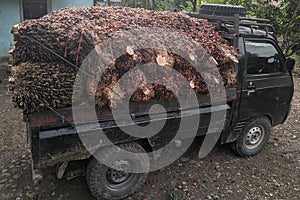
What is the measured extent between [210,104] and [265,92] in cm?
108

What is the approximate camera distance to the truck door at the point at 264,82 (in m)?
3.71

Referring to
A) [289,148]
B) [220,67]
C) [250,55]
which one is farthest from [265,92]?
[289,148]

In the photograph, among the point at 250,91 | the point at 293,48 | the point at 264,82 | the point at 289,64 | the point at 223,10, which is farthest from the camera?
the point at 293,48

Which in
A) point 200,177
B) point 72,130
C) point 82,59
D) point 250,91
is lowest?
point 200,177

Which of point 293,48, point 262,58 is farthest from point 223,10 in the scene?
point 293,48

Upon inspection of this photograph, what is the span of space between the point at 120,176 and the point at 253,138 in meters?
2.32

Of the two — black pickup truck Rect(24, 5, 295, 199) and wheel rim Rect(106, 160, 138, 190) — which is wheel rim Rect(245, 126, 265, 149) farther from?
wheel rim Rect(106, 160, 138, 190)

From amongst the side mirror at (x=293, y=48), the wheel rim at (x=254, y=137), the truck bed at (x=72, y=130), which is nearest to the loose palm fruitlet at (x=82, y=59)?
the truck bed at (x=72, y=130)

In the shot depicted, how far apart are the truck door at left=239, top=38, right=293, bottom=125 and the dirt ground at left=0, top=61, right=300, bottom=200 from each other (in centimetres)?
72

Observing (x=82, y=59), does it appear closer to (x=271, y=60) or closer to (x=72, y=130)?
(x=72, y=130)

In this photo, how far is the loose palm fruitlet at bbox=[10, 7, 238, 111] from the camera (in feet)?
8.15

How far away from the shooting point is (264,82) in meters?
3.89

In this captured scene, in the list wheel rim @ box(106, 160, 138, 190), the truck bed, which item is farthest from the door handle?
wheel rim @ box(106, 160, 138, 190)

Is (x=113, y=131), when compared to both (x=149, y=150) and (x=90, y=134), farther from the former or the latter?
(x=149, y=150)
